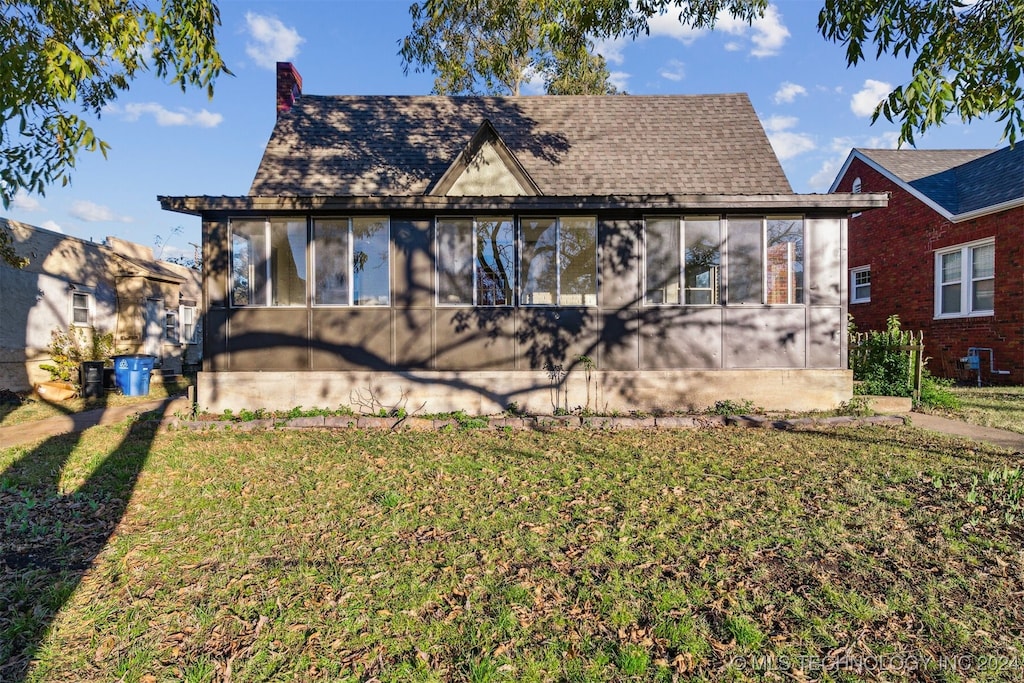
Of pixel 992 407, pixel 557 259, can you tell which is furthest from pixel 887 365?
pixel 557 259

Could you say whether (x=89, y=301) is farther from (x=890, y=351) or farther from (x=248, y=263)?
(x=890, y=351)

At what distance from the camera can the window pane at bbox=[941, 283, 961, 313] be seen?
46.4 ft

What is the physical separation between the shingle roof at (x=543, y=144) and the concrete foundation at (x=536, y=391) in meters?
4.01

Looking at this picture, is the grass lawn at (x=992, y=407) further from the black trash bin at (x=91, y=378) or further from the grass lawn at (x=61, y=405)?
the black trash bin at (x=91, y=378)

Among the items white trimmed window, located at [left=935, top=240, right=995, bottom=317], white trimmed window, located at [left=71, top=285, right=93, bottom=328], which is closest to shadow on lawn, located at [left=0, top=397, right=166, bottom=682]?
white trimmed window, located at [left=71, top=285, right=93, bottom=328]

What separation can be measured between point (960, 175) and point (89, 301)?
28.2m

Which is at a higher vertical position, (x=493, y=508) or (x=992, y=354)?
(x=992, y=354)

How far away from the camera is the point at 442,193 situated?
10.4 m

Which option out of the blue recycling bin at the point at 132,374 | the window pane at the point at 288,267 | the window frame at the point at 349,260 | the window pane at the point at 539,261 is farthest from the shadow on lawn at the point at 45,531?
the blue recycling bin at the point at 132,374

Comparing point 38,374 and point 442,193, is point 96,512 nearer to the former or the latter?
point 442,193

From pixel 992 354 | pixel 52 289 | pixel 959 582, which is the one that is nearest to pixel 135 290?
pixel 52 289

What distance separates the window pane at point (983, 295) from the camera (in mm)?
13008

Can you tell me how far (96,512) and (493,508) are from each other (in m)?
4.01

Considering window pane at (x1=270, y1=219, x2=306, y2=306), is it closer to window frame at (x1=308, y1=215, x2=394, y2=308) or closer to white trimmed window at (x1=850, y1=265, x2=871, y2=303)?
window frame at (x1=308, y1=215, x2=394, y2=308)
